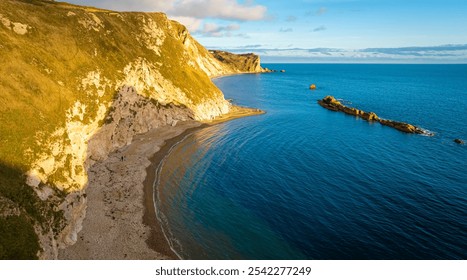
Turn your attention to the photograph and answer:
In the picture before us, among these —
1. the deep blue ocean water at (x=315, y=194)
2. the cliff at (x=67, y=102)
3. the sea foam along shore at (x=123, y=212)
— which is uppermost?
the cliff at (x=67, y=102)

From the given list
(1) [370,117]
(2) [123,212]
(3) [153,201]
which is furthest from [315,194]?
(1) [370,117]

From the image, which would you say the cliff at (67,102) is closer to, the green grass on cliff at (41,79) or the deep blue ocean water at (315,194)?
the green grass on cliff at (41,79)

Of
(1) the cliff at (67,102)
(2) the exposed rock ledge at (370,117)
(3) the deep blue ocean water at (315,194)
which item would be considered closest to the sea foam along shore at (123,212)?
(1) the cliff at (67,102)

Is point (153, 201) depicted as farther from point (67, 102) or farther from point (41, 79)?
point (41, 79)

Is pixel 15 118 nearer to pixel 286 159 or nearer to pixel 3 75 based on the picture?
pixel 3 75

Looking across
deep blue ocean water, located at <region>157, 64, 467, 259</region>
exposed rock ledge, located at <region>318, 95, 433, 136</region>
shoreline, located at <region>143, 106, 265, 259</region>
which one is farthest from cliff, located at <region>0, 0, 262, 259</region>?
exposed rock ledge, located at <region>318, 95, 433, 136</region>

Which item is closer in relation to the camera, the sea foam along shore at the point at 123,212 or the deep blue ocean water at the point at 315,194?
the sea foam along shore at the point at 123,212
